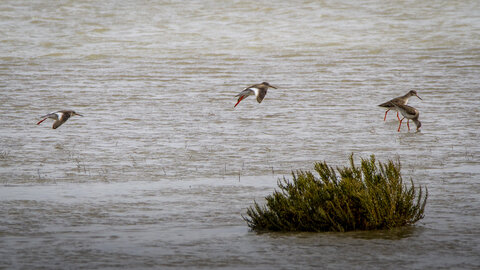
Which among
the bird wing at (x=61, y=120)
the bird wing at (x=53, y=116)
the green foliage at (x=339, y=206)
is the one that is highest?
the green foliage at (x=339, y=206)

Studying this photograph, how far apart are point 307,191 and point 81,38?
1081 inches

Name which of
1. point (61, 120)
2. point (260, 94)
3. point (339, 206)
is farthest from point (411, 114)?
point (339, 206)

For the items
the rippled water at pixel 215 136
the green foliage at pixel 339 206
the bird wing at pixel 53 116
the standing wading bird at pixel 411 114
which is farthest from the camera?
the bird wing at pixel 53 116

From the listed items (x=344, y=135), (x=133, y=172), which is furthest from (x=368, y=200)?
(x=344, y=135)

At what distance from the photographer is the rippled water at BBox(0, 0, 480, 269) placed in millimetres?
7336

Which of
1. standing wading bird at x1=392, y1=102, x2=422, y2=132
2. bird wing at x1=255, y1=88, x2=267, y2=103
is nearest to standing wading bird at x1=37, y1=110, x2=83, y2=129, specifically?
bird wing at x1=255, y1=88, x2=267, y2=103

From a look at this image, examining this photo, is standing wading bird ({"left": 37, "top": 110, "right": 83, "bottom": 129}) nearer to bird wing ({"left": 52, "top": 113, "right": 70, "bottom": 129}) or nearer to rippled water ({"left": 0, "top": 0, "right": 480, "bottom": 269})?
bird wing ({"left": 52, "top": 113, "right": 70, "bottom": 129})

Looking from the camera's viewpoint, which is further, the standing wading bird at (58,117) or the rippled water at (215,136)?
the standing wading bird at (58,117)

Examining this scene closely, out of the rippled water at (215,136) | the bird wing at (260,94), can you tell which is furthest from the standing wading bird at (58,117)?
the bird wing at (260,94)

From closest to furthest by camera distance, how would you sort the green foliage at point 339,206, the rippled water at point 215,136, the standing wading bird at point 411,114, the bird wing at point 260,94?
the rippled water at point 215,136
the green foliage at point 339,206
the standing wading bird at point 411,114
the bird wing at point 260,94

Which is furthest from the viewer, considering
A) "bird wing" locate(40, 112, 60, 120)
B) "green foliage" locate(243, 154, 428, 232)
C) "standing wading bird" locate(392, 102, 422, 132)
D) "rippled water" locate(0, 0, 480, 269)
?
"bird wing" locate(40, 112, 60, 120)

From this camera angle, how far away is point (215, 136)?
14.1 m

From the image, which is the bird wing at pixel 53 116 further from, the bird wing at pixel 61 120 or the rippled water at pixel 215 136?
the rippled water at pixel 215 136

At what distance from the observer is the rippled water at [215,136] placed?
289 inches
